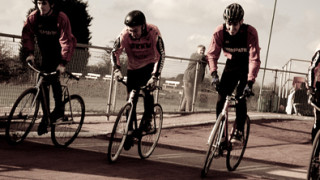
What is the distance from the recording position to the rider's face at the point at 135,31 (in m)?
7.82

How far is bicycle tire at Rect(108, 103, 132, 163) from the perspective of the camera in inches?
297

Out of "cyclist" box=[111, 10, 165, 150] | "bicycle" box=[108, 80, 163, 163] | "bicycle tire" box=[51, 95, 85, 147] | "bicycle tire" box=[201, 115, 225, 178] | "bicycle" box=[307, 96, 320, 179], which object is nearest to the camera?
"bicycle" box=[307, 96, 320, 179]

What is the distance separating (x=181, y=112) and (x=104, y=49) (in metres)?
3.74

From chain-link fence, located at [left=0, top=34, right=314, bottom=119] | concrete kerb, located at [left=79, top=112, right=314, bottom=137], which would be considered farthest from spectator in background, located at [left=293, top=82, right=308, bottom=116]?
concrete kerb, located at [left=79, top=112, right=314, bottom=137]

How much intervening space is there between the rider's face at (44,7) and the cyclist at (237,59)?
236 centimetres

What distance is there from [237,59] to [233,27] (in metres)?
0.56

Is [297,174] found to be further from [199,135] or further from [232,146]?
[199,135]

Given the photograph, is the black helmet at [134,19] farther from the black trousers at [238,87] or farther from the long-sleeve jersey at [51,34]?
the black trousers at [238,87]

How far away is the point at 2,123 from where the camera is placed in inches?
393

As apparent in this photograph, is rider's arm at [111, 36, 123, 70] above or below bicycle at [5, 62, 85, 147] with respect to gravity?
above

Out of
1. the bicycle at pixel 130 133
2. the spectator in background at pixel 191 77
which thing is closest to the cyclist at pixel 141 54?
the bicycle at pixel 130 133

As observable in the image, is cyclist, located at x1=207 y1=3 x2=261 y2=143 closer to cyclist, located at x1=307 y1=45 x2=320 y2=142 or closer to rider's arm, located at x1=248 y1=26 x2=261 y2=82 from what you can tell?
rider's arm, located at x1=248 y1=26 x2=261 y2=82

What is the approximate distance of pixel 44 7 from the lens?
8.30m

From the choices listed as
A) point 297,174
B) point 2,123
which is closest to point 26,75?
point 2,123
